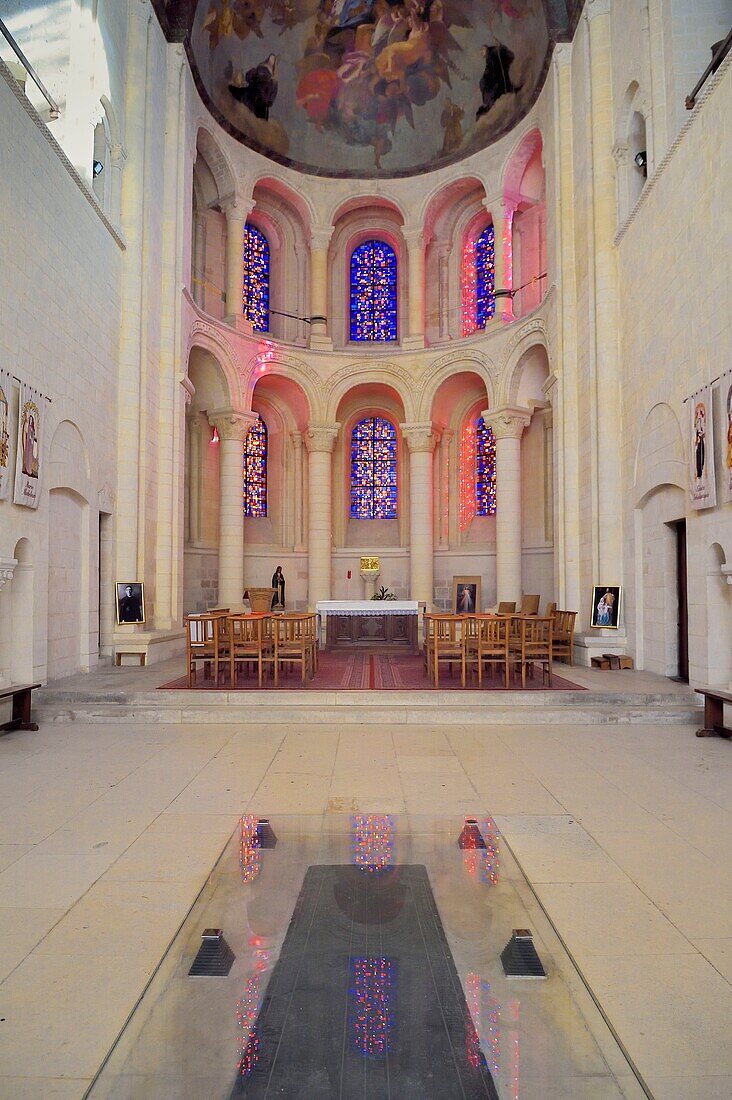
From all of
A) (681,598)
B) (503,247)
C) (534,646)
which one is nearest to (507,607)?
(681,598)

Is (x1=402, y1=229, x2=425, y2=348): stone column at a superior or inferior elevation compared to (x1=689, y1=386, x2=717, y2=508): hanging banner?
superior

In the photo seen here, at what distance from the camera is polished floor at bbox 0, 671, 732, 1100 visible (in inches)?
96.0

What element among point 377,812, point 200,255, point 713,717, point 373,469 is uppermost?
point 200,255

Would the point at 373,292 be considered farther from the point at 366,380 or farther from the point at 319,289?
the point at 366,380

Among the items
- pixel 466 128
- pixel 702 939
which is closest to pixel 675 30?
pixel 466 128

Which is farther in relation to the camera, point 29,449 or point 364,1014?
point 29,449

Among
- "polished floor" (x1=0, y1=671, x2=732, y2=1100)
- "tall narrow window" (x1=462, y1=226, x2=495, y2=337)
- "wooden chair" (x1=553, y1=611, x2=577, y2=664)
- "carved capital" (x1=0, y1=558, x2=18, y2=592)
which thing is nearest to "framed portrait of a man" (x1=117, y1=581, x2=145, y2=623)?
"carved capital" (x1=0, y1=558, x2=18, y2=592)

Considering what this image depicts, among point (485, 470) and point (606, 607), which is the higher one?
point (485, 470)

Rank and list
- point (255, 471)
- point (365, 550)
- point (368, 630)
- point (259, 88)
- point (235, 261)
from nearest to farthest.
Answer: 1. point (368, 630)
2. point (235, 261)
3. point (259, 88)
4. point (365, 550)
5. point (255, 471)

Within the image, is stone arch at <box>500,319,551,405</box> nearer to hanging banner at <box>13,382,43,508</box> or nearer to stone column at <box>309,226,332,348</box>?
stone column at <box>309,226,332,348</box>

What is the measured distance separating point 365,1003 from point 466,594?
15.6 meters

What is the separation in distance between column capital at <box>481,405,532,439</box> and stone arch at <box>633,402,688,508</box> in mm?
5821

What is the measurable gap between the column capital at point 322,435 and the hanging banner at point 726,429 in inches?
458

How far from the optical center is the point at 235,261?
17281 millimetres
